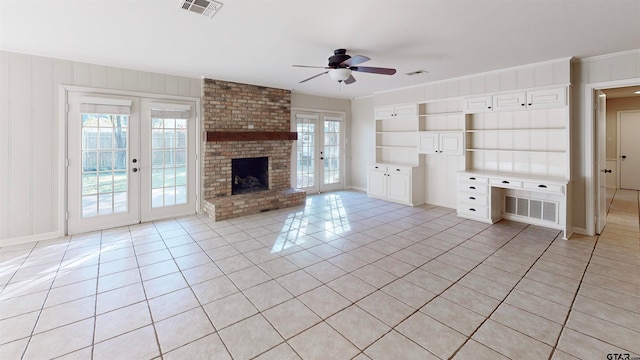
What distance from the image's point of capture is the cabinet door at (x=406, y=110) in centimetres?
627

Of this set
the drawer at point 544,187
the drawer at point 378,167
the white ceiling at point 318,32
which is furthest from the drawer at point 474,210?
the white ceiling at point 318,32

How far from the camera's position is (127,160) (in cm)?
491

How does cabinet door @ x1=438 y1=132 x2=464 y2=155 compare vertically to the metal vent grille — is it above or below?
above

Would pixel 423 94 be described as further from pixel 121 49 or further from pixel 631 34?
pixel 121 49

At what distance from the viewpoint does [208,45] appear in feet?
12.4

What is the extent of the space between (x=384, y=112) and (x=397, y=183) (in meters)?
1.70

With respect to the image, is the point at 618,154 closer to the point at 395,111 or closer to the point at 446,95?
the point at 446,95

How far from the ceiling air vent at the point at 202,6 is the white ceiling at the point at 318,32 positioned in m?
0.07

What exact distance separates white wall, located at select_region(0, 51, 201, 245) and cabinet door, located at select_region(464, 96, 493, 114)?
6176 millimetres

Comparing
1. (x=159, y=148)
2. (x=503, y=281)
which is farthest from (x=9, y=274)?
(x=503, y=281)

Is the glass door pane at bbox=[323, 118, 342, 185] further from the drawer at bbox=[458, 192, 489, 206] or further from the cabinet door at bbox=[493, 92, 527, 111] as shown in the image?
the cabinet door at bbox=[493, 92, 527, 111]

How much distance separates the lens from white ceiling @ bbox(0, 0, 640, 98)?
275 cm

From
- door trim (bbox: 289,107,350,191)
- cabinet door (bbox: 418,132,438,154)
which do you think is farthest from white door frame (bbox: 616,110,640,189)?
door trim (bbox: 289,107,350,191)

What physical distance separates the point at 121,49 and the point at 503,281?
5373 mm
